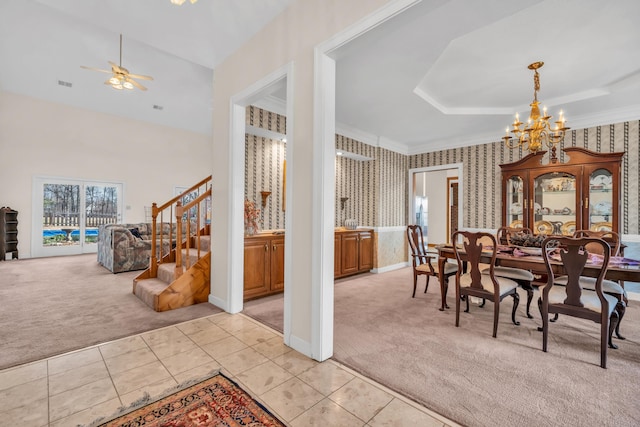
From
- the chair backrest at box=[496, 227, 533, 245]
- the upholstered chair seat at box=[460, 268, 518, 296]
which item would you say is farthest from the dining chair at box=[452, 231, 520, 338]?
the chair backrest at box=[496, 227, 533, 245]

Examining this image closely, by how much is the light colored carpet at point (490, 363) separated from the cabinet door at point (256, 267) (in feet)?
1.09

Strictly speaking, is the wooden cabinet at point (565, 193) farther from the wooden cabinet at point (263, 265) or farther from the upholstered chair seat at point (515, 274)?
the wooden cabinet at point (263, 265)

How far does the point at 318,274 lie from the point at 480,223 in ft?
15.3

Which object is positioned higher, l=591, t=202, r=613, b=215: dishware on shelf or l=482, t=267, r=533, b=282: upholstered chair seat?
l=591, t=202, r=613, b=215: dishware on shelf

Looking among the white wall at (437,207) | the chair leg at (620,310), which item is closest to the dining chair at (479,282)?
the chair leg at (620,310)

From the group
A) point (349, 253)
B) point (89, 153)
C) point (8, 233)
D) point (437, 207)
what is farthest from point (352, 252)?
point (8, 233)

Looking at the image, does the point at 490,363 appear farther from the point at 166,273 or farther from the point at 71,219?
the point at 71,219

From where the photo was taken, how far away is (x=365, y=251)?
554 cm

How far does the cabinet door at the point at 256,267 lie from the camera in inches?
145

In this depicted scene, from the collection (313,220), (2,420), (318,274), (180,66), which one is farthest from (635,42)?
(180,66)

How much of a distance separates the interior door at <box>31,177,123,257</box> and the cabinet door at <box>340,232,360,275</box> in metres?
6.70

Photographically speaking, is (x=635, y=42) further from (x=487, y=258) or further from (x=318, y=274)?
(x=318, y=274)

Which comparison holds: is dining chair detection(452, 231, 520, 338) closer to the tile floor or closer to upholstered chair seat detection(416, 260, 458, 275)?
upholstered chair seat detection(416, 260, 458, 275)

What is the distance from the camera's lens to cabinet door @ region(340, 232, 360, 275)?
5.06 m
